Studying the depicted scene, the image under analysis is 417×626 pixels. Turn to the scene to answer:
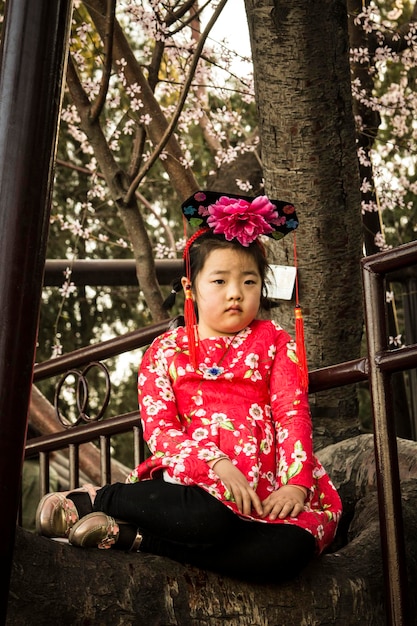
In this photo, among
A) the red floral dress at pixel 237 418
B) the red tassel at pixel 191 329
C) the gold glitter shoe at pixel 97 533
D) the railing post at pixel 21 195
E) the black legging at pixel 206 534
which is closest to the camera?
the railing post at pixel 21 195

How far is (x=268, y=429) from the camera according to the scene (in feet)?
8.58

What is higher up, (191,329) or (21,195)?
(21,195)

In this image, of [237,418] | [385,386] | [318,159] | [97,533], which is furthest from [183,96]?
[97,533]

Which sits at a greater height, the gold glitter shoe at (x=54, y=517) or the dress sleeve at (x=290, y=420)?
the dress sleeve at (x=290, y=420)

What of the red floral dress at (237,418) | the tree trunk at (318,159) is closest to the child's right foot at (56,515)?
the red floral dress at (237,418)

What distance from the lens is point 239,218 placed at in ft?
8.88

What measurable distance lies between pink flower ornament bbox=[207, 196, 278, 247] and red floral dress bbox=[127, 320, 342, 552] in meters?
0.32

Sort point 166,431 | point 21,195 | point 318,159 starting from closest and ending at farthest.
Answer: point 21,195, point 166,431, point 318,159

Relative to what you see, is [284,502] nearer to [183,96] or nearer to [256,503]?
[256,503]

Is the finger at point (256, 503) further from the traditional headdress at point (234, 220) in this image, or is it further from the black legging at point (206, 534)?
the traditional headdress at point (234, 220)

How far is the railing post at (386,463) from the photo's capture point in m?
2.27

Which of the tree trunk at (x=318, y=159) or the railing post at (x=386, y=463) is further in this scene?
the tree trunk at (x=318, y=159)

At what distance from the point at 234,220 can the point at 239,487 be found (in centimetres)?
86

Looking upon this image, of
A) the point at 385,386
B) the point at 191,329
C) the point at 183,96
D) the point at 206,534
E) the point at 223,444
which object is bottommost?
the point at 206,534
